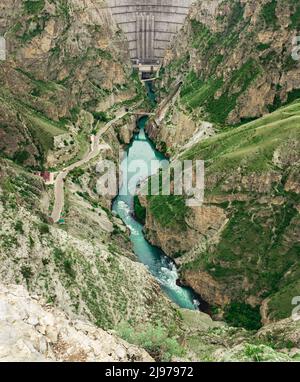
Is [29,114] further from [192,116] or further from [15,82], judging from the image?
[192,116]

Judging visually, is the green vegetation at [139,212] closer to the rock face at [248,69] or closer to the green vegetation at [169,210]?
the green vegetation at [169,210]

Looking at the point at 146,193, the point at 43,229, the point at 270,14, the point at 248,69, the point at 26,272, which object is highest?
the point at 270,14

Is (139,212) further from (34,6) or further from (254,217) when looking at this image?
(34,6)

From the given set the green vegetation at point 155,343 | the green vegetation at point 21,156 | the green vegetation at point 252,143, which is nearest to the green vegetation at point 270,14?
the green vegetation at point 252,143

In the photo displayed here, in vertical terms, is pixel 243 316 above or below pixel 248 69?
below

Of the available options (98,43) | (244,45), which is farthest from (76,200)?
(98,43)

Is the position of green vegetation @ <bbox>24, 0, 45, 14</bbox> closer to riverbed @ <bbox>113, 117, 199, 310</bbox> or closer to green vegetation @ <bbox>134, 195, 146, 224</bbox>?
riverbed @ <bbox>113, 117, 199, 310</bbox>

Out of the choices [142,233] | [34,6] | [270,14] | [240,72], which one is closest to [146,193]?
[142,233]
